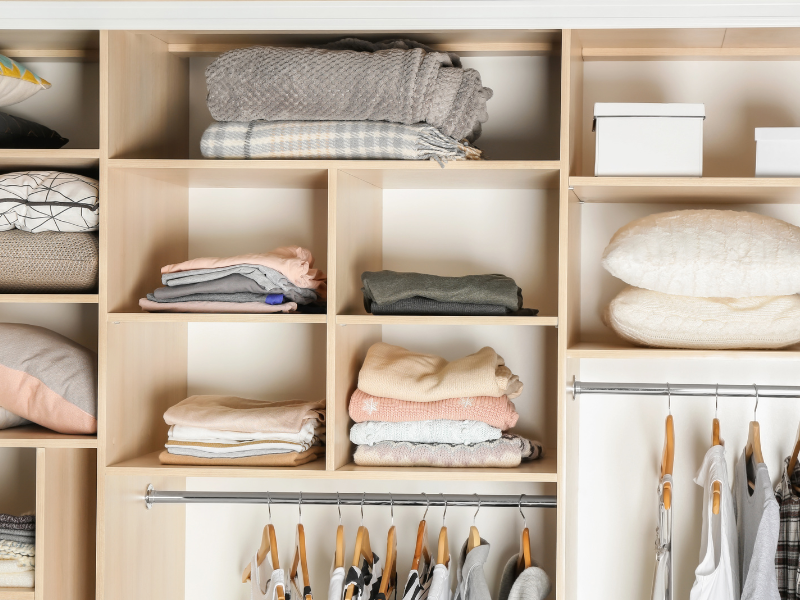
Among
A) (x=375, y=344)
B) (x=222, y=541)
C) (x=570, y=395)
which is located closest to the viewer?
(x=570, y=395)

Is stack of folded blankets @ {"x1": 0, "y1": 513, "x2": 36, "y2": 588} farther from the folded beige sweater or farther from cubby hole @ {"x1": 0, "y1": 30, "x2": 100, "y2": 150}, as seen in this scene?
cubby hole @ {"x1": 0, "y1": 30, "x2": 100, "y2": 150}

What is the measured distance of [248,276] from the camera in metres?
1.65

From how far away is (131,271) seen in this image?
1.73 m

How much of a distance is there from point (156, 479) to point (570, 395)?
1063mm

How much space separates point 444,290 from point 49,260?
90 centimetres

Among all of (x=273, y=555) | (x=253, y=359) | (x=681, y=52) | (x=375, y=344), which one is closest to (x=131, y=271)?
(x=253, y=359)

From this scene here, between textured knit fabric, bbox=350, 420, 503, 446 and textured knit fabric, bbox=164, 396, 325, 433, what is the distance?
13 centimetres

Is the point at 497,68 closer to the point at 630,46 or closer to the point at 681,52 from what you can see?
the point at 630,46

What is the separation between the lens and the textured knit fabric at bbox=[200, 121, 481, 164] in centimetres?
160

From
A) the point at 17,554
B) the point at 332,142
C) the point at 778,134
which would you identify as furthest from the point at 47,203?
the point at 778,134

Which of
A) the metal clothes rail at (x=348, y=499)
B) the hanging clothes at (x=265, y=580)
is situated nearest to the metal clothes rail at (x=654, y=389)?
the metal clothes rail at (x=348, y=499)

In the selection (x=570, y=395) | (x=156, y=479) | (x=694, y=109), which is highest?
(x=694, y=109)

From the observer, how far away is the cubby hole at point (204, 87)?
66.6 inches

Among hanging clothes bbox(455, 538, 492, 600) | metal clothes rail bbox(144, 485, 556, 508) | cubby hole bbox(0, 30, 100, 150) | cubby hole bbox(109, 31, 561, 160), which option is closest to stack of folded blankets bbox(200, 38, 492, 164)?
cubby hole bbox(109, 31, 561, 160)
